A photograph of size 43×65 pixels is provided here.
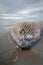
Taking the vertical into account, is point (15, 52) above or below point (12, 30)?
below

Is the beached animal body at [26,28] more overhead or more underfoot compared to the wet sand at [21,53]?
more overhead

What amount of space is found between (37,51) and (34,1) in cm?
49

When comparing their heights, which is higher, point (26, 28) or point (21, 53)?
point (26, 28)

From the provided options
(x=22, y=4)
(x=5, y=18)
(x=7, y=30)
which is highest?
(x=22, y=4)

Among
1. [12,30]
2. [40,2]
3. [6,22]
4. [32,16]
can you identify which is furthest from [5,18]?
[40,2]

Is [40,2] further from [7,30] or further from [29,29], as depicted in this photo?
[7,30]

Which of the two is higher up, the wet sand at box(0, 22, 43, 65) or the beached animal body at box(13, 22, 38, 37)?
the beached animal body at box(13, 22, 38, 37)

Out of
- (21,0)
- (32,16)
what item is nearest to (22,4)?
(21,0)

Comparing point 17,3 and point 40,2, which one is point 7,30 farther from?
point 40,2

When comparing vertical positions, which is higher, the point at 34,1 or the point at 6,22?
the point at 34,1

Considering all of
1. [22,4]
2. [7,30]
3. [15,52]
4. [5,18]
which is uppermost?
[22,4]

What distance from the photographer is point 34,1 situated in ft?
4.94

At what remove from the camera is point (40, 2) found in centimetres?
150

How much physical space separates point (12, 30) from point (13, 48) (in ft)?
0.58
